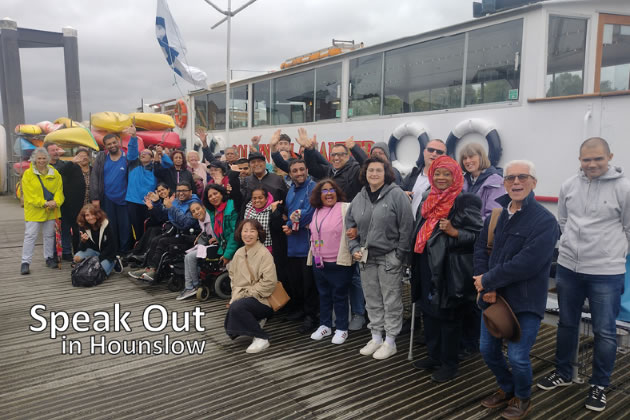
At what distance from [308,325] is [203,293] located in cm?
167

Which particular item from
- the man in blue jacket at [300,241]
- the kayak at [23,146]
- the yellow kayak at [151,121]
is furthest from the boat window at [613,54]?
the kayak at [23,146]

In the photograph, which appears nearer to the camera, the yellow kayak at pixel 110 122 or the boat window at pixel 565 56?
the boat window at pixel 565 56

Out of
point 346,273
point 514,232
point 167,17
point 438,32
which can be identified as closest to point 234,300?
point 346,273

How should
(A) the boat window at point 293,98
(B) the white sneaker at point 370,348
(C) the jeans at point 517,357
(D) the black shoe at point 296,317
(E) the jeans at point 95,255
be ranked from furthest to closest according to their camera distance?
(A) the boat window at point 293,98
(E) the jeans at point 95,255
(D) the black shoe at point 296,317
(B) the white sneaker at point 370,348
(C) the jeans at point 517,357

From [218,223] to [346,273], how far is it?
199 cm

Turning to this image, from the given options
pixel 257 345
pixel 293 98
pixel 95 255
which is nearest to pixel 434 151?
pixel 257 345

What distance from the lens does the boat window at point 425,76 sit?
6.64 meters

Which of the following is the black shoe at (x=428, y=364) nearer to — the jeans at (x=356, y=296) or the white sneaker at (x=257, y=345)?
the jeans at (x=356, y=296)

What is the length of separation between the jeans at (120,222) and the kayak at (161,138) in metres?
6.57

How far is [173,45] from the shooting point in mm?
12828

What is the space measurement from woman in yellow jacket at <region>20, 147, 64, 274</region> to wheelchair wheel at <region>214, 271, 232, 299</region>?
9.99 ft

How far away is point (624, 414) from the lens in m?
3.00

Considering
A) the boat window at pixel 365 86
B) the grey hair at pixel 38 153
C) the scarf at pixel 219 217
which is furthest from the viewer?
the boat window at pixel 365 86

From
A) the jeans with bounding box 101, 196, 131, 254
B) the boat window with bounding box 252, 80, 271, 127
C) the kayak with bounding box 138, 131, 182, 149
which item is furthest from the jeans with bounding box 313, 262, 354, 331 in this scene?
the kayak with bounding box 138, 131, 182, 149
